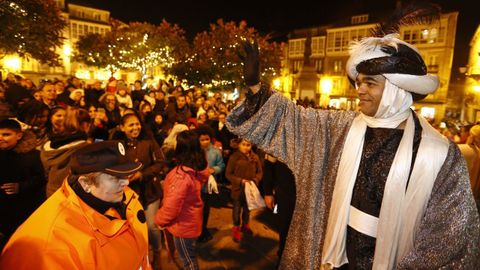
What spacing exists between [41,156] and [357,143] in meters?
3.49

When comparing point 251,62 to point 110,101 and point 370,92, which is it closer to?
point 370,92

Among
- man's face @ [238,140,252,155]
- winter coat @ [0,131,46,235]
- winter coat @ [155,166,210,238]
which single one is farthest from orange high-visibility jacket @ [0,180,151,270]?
man's face @ [238,140,252,155]

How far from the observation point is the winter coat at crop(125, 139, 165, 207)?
401cm

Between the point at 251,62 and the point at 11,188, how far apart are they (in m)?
3.09

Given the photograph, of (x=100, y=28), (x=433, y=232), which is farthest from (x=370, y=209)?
(x=100, y=28)

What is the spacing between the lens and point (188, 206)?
12.2 feet

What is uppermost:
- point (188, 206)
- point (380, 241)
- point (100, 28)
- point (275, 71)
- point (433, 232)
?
point (100, 28)

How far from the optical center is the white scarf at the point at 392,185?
70.1 inches

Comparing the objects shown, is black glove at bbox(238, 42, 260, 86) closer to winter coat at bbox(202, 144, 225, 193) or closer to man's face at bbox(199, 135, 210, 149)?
man's face at bbox(199, 135, 210, 149)

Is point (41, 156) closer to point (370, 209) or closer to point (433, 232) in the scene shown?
point (370, 209)

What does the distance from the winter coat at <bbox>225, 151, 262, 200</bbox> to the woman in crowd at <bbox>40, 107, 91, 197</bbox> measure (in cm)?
245

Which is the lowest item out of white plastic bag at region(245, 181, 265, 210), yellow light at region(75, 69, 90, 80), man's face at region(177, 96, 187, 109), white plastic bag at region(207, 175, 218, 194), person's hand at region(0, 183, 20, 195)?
white plastic bag at region(245, 181, 265, 210)

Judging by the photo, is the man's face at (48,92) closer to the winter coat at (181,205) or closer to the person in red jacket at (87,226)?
the winter coat at (181,205)

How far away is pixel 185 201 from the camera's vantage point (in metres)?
3.70
